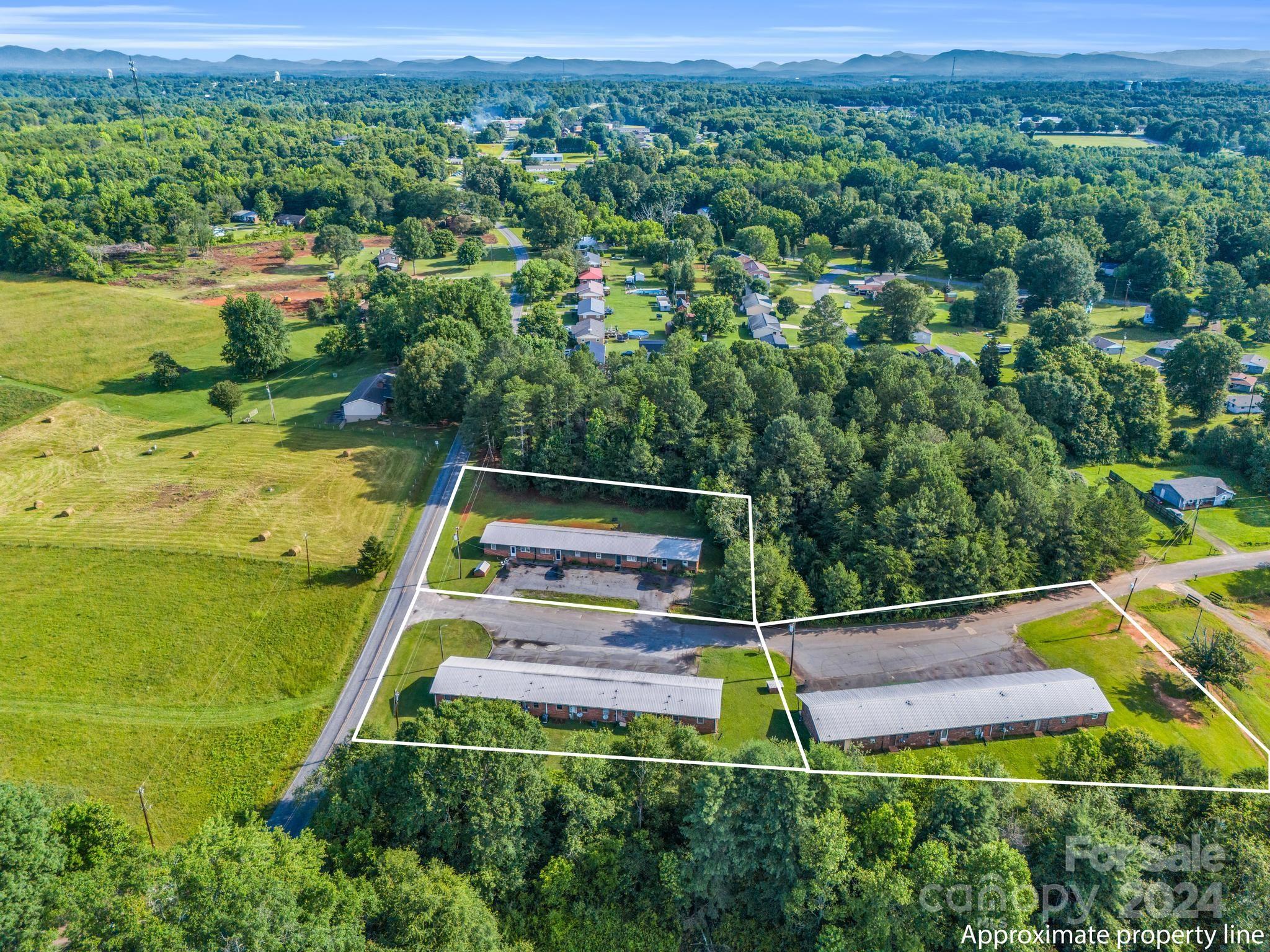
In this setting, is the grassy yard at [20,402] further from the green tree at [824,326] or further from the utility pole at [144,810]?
the green tree at [824,326]

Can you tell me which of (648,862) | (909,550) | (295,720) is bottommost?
(295,720)

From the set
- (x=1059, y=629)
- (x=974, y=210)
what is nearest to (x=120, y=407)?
(x=1059, y=629)

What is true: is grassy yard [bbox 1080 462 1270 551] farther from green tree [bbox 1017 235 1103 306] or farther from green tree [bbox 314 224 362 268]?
green tree [bbox 314 224 362 268]

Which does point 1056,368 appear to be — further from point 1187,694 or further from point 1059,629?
point 1187,694

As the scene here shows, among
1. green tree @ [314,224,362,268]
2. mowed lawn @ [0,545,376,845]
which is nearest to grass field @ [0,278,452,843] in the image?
mowed lawn @ [0,545,376,845]

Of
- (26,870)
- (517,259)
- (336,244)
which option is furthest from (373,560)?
(517,259)

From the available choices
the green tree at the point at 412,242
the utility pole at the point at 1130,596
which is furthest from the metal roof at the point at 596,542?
the green tree at the point at 412,242

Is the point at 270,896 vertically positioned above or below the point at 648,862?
above

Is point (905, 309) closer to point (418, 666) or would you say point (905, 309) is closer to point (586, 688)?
point (586, 688)
